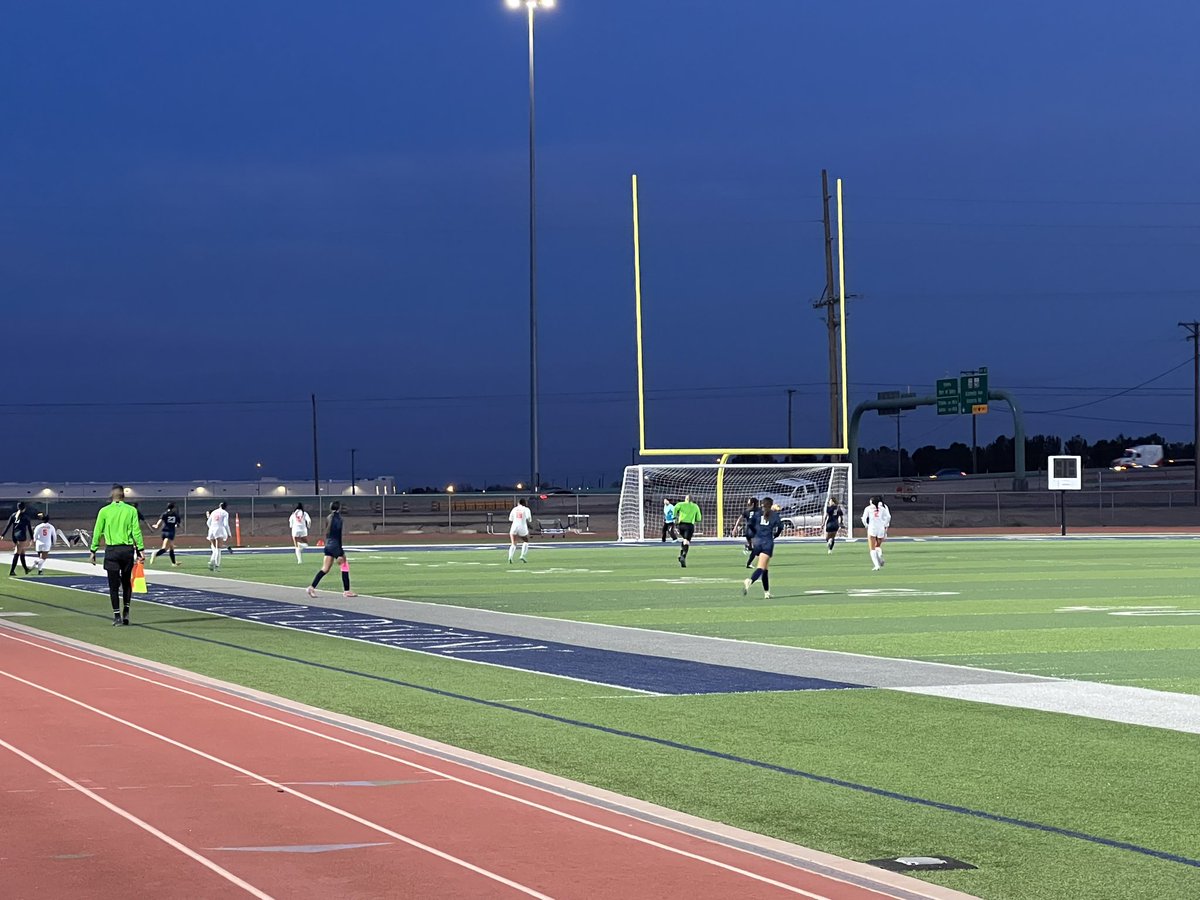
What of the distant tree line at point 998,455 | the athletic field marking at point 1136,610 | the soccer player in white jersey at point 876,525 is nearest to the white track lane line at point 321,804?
the athletic field marking at point 1136,610

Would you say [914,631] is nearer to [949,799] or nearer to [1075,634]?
[1075,634]

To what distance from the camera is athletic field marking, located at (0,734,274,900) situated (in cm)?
673

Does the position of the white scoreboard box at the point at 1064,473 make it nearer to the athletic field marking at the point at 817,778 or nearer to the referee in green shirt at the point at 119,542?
the referee in green shirt at the point at 119,542

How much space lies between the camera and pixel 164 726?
1130 centimetres

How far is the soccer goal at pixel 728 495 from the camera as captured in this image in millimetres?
57750

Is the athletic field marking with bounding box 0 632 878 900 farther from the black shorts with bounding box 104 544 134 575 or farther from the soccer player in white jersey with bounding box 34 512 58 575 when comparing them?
the soccer player in white jersey with bounding box 34 512 58 575

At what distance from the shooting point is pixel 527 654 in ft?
55.1

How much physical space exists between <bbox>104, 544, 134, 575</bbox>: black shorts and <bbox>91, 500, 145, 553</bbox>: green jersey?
6cm

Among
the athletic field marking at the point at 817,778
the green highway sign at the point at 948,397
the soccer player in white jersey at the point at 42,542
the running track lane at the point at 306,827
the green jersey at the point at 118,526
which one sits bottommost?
the athletic field marking at the point at 817,778

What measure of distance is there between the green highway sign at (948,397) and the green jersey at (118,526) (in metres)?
68.8

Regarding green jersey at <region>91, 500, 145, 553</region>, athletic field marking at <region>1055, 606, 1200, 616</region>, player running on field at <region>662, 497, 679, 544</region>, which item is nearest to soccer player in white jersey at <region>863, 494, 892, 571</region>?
athletic field marking at <region>1055, 606, 1200, 616</region>

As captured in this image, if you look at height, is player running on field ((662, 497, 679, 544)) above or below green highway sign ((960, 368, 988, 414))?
below

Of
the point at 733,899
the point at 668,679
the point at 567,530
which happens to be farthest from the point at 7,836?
the point at 567,530

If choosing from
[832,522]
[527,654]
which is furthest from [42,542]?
[527,654]
